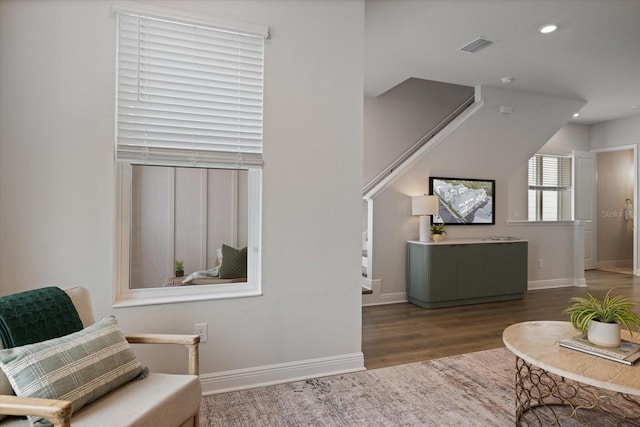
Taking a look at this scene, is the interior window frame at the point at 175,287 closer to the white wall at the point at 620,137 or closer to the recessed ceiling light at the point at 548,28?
the recessed ceiling light at the point at 548,28

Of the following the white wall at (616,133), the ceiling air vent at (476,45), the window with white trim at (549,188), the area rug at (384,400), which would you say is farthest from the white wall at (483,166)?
the area rug at (384,400)

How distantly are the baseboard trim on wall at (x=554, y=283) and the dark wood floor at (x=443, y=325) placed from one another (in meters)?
0.22

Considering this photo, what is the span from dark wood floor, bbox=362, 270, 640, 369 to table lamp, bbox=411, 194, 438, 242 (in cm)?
95

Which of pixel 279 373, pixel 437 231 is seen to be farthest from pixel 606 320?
pixel 437 231

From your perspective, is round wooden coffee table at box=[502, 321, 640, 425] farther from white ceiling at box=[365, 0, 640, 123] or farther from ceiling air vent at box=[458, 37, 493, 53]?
ceiling air vent at box=[458, 37, 493, 53]

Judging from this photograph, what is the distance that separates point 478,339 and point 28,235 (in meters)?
3.60

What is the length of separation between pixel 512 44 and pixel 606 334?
3.03 meters

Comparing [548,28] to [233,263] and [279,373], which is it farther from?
[279,373]

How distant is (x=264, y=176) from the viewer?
2637 millimetres

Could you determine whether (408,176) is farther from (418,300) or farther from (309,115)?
(309,115)

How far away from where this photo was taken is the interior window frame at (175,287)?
7.90 feet

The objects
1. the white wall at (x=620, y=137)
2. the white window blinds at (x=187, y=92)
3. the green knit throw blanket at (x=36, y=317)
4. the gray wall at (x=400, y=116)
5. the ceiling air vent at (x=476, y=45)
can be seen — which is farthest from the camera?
the white wall at (x=620, y=137)

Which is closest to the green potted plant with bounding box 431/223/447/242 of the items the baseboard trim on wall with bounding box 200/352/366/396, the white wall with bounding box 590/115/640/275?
the baseboard trim on wall with bounding box 200/352/366/396

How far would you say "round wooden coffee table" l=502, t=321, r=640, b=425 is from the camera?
5.38ft
